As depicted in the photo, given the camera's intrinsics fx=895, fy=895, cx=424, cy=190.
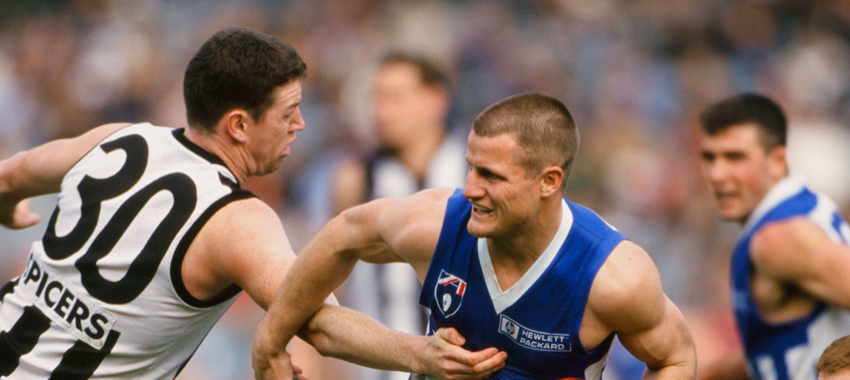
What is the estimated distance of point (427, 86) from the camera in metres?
6.32

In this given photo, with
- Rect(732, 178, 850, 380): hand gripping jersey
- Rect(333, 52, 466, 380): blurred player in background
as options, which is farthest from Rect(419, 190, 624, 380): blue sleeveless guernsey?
Rect(333, 52, 466, 380): blurred player in background

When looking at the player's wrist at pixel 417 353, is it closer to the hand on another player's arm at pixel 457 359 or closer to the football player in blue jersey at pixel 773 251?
the hand on another player's arm at pixel 457 359

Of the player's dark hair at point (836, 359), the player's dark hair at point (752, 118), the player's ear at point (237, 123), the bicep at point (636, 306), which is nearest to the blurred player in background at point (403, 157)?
the player's dark hair at point (752, 118)

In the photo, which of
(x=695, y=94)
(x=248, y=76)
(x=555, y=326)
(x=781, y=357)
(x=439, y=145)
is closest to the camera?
(x=555, y=326)

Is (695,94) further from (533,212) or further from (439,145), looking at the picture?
(533,212)

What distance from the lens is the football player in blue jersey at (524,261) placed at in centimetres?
302

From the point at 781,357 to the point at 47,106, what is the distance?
8673mm

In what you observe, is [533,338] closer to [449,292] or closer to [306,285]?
[449,292]

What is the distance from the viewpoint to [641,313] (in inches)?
119

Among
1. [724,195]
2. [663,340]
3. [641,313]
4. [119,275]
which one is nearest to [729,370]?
[724,195]

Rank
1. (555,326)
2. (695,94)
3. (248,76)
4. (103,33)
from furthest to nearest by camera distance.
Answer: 1. (103,33)
2. (695,94)
3. (248,76)
4. (555,326)

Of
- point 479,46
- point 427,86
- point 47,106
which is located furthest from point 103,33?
point 427,86

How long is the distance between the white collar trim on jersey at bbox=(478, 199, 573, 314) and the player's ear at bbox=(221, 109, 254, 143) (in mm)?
1130

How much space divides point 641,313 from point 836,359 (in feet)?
2.39
